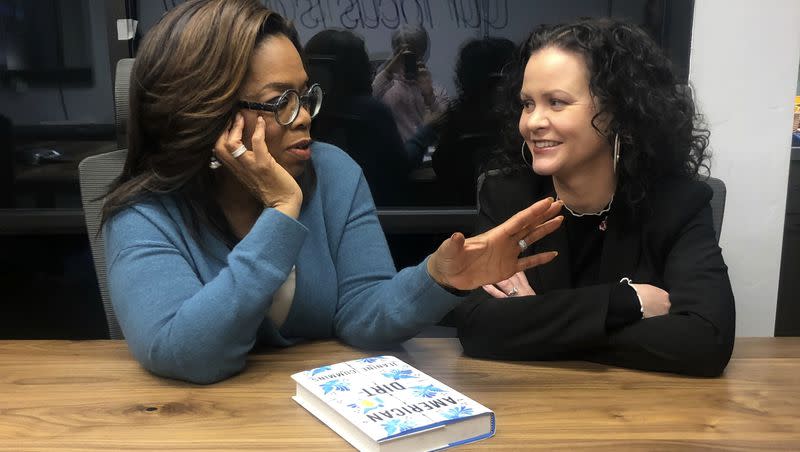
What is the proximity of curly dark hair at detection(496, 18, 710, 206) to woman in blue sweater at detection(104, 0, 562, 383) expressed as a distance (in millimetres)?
476

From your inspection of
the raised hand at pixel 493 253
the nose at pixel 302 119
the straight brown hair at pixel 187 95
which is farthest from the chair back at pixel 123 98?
the raised hand at pixel 493 253

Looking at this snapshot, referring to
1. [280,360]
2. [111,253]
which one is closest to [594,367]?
[280,360]

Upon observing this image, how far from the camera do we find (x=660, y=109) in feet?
5.16

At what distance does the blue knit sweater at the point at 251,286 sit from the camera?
113cm

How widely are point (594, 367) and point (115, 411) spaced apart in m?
0.71

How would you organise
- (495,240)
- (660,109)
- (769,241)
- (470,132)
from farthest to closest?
(470,132), (769,241), (660,109), (495,240)

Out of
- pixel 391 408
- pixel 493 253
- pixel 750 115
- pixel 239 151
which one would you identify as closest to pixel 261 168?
pixel 239 151

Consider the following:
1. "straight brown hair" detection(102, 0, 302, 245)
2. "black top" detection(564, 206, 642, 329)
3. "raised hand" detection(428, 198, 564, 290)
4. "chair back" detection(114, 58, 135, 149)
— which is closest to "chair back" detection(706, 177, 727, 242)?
"black top" detection(564, 206, 642, 329)

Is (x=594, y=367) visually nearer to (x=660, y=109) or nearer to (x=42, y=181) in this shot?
(x=660, y=109)

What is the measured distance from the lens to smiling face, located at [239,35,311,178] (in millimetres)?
1310

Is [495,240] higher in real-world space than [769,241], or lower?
higher

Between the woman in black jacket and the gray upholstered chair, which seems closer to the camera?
the woman in black jacket

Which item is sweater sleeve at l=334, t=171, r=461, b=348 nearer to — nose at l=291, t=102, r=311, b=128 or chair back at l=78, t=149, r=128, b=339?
nose at l=291, t=102, r=311, b=128

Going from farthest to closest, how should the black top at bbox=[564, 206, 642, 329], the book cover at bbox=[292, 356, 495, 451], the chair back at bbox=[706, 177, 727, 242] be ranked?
the chair back at bbox=[706, 177, 727, 242] → the black top at bbox=[564, 206, 642, 329] → the book cover at bbox=[292, 356, 495, 451]
